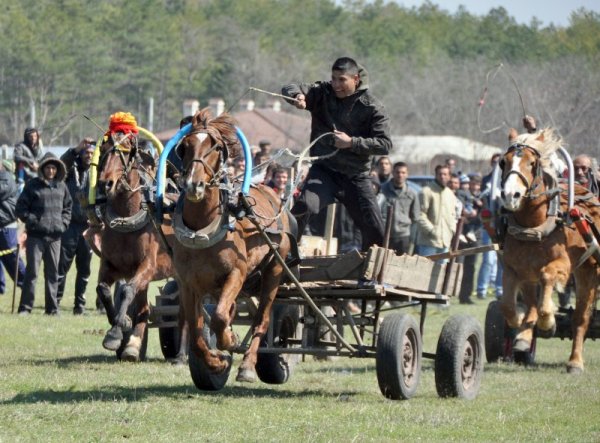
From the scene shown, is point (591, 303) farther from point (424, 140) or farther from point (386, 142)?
point (424, 140)

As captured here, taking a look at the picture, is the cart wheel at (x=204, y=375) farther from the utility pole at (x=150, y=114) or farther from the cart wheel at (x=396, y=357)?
the utility pole at (x=150, y=114)

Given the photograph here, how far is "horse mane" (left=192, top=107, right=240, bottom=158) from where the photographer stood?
1059cm

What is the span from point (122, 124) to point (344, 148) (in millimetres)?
2716

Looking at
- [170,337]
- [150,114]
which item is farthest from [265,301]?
[150,114]

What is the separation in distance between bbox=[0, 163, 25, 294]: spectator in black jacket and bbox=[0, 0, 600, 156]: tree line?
62.4 ft

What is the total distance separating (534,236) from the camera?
43.2 ft

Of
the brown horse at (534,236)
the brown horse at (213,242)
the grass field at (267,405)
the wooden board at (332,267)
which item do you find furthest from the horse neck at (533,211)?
the brown horse at (213,242)

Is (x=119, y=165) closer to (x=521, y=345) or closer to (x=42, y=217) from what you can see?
(x=521, y=345)

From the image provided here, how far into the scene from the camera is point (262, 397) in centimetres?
1127

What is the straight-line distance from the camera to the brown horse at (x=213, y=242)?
10234 millimetres

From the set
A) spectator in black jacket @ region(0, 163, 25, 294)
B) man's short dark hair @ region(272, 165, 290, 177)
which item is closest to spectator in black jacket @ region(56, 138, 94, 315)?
spectator in black jacket @ region(0, 163, 25, 294)

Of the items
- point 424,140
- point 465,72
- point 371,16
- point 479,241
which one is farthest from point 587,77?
point 371,16

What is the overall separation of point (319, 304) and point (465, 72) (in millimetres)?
79000

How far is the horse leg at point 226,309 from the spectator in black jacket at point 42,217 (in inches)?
323
